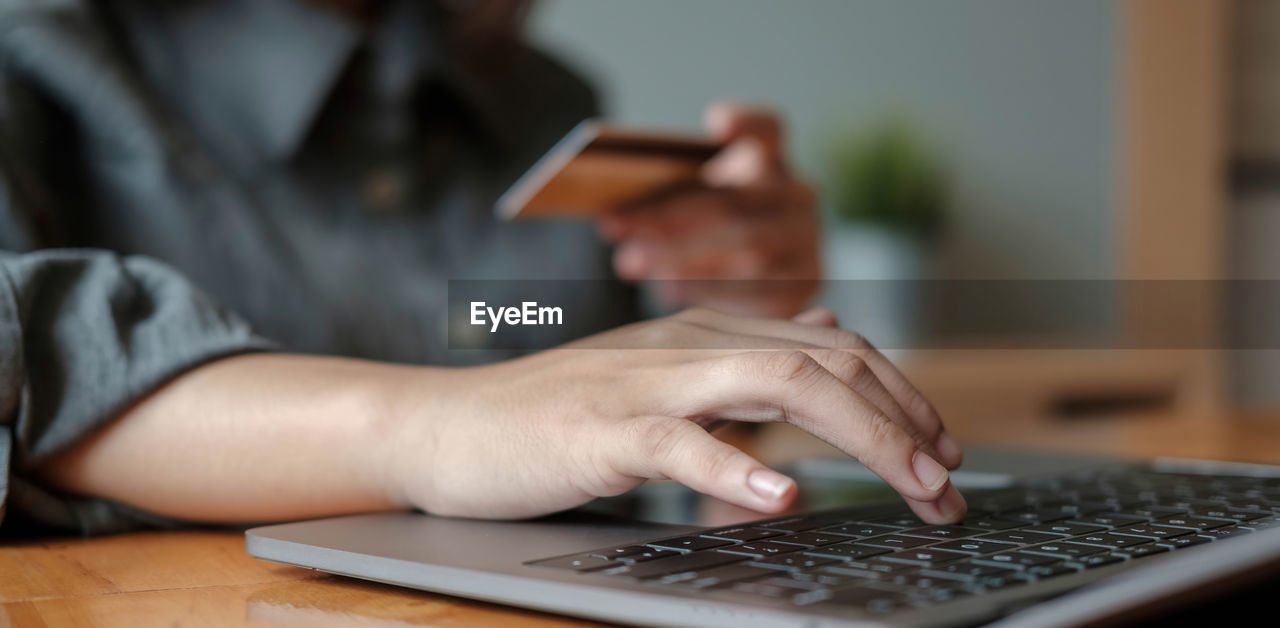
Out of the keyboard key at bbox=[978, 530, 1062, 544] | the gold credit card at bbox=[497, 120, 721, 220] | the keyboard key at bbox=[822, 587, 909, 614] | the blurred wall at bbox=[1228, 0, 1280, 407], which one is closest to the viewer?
the keyboard key at bbox=[822, 587, 909, 614]

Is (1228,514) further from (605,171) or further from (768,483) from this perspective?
(605,171)

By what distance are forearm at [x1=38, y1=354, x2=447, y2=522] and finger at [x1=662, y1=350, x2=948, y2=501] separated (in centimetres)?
15

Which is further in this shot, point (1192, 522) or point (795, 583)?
point (1192, 522)

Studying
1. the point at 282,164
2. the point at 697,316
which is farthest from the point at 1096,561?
the point at 282,164

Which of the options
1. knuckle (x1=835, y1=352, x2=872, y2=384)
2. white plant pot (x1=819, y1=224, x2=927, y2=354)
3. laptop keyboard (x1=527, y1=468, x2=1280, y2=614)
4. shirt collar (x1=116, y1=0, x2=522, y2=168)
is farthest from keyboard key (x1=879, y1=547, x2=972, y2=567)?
white plant pot (x1=819, y1=224, x2=927, y2=354)

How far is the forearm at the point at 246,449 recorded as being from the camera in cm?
52

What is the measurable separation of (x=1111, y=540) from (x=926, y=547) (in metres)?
0.07

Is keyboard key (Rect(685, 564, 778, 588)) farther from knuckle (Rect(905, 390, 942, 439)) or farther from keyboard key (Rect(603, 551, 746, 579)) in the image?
knuckle (Rect(905, 390, 942, 439))

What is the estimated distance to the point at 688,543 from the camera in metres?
0.40

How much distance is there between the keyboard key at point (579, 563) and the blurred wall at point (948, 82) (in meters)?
1.77

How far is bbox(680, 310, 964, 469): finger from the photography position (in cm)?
50

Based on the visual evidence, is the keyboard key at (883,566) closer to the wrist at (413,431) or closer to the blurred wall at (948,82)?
the wrist at (413,431)

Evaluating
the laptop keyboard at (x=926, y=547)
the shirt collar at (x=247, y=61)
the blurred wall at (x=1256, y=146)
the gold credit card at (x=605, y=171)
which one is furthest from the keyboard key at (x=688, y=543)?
the blurred wall at (x=1256, y=146)

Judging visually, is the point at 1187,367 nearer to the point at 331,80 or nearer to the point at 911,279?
the point at 911,279
